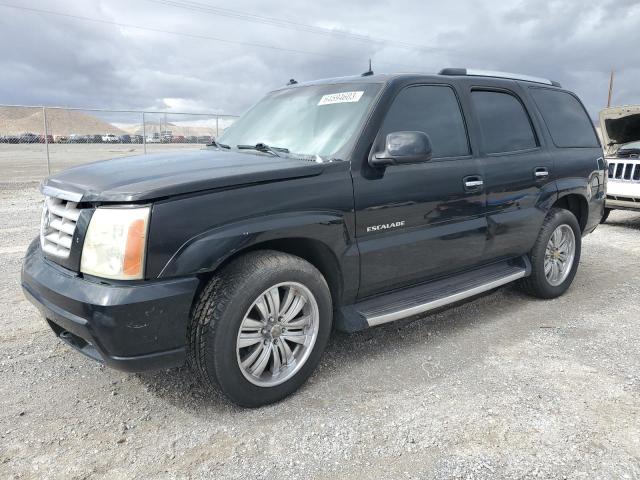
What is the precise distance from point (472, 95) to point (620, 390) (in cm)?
230

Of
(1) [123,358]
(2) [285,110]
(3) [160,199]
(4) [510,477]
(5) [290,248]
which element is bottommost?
(4) [510,477]

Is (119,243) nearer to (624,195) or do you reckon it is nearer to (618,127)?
(624,195)

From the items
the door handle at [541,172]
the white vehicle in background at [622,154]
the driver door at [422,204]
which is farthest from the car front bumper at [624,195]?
the driver door at [422,204]

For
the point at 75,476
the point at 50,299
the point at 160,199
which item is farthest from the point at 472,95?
the point at 75,476

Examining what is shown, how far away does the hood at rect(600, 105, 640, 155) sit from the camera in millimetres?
8266

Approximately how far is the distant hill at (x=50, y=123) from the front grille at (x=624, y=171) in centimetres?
1636

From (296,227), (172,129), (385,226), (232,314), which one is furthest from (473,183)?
(172,129)

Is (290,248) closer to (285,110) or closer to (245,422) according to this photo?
(245,422)

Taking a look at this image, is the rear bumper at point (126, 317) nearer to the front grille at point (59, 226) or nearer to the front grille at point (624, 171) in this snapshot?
the front grille at point (59, 226)

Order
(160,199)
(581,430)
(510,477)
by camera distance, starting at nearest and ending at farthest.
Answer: (510,477) < (160,199) < (581,430)

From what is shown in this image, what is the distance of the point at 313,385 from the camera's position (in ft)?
10.3

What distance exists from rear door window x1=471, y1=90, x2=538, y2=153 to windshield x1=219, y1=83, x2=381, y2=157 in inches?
42.3

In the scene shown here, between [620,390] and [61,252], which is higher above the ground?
[61,252]

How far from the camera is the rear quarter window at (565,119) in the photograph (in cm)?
468
